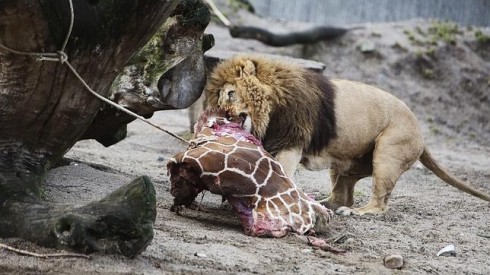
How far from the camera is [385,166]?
677cm

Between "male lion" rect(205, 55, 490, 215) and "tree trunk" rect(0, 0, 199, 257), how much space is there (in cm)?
173

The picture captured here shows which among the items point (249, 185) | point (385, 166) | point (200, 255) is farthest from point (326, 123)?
point (200, 255)

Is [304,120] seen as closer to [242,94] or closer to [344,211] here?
[242,94]

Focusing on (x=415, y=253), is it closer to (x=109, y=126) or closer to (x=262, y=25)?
(x=109, y=126)

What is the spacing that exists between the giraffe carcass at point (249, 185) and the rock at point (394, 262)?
608mm

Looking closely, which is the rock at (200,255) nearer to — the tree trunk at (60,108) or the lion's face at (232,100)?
the tree trunk at (60,108)

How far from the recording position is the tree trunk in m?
3.96

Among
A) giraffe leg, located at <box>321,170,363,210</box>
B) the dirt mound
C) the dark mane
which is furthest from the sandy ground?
the dirt mound

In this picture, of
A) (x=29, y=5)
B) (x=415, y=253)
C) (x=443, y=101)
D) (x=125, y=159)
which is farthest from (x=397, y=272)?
(x=443, y=101)

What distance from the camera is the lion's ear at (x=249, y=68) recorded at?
627 centimetres

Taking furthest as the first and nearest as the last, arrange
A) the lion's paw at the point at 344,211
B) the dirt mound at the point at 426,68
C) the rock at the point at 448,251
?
Answer: the dirt mound at the point at 426,68 → the lion's paw at the point at 344,211 → the rock at the point at 448,251

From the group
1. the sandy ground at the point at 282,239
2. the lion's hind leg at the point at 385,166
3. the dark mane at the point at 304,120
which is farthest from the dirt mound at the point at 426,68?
the dark mane at the point at 304,120

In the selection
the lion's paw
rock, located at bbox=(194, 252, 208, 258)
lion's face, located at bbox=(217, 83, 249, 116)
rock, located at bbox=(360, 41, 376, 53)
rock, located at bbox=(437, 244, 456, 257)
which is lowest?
the lion's paw

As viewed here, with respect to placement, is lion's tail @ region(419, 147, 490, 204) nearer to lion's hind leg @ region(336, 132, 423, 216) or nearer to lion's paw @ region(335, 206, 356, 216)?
lion's hind leg @ region(336, 132, 423, 216)
